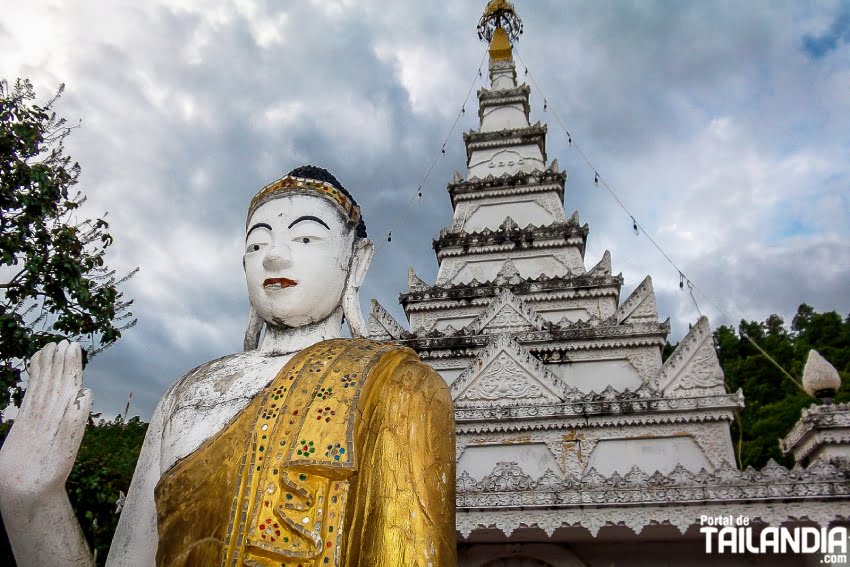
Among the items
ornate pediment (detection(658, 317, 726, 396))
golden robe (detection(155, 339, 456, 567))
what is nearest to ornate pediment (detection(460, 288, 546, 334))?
ornate pediment (detection(658, 317, 726, 396))

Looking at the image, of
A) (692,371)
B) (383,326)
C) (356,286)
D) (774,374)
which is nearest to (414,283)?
(383,326)

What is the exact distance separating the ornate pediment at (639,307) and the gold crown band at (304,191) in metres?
11.1

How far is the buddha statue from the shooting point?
2.36 meters

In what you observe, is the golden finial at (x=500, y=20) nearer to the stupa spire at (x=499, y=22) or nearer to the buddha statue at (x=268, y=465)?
the stupa spire at (x=499, y=22)

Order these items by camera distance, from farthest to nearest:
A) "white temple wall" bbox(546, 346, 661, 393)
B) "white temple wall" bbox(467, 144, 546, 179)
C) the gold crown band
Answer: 1. "white temple wall" bbox(467, 144, 546, 179)
2. "white temple wall" bbox(546, 346, 661, 393)
3. the gold crown band

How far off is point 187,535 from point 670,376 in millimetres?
11011

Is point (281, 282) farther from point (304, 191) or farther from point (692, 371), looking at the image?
point (692, 371)

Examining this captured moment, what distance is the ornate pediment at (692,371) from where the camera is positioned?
11.8 metres

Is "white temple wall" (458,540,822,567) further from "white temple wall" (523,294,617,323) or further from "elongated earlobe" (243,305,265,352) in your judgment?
"elongated earlobe" (243,305,265,352)

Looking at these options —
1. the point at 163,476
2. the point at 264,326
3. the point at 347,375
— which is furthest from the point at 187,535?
the point at 264,326

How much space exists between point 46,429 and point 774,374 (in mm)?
31162

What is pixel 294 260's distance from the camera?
3266 millimetres

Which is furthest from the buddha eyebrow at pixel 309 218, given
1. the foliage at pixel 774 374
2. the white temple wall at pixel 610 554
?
the foliage at pixel 774 374

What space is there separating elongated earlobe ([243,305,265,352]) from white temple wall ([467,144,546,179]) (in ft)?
51.4
